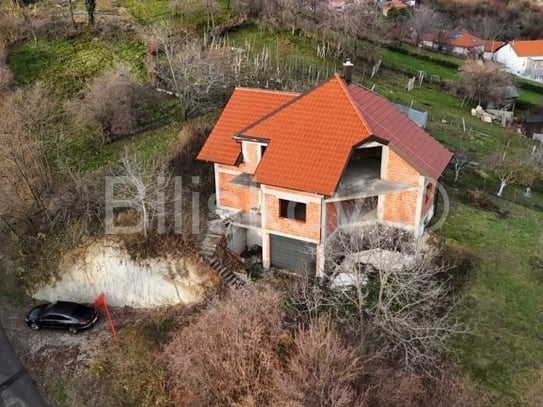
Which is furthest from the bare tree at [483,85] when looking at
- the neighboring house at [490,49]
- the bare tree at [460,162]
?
the neighboring house at [490,49]

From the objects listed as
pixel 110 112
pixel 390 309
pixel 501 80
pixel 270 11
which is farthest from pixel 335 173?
pixel 501 80

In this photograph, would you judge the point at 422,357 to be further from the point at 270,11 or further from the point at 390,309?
the point at 270,11

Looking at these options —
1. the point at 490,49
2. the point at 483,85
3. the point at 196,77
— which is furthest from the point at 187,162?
the point at 490,49

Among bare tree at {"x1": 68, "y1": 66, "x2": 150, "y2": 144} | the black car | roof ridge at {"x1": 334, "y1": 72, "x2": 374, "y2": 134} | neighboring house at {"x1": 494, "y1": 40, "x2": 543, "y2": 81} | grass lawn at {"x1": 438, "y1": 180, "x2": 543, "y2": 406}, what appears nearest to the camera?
grass lawn at {"x1": 438, "y1": 180, "x2": 543, "y2": 406}

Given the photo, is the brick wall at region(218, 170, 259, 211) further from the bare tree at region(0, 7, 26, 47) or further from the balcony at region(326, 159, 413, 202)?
the bare tree at region(0, 7, 26, 47)

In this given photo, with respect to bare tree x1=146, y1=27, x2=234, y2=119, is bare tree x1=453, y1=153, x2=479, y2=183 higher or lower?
lower

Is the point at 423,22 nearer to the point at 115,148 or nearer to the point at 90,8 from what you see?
the point at 90,8

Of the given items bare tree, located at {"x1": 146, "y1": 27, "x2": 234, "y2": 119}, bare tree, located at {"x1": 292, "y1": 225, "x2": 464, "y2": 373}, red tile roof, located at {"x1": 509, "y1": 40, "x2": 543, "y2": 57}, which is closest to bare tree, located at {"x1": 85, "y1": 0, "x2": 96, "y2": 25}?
bare tree, located at {"x1": 146, "y1": 27, "x2": 234, "y2": 119}

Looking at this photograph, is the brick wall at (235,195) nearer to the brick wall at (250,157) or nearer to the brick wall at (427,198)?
the brick wall at (250,157)
